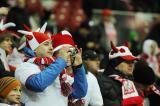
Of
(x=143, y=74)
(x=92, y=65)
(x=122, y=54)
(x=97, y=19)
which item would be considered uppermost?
(x=122, y=54)

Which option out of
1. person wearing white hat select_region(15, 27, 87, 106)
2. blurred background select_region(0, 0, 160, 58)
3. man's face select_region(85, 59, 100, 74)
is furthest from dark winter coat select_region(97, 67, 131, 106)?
blurred background select_region(0, 0, 160, 58)

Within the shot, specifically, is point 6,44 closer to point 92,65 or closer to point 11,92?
point 92,65

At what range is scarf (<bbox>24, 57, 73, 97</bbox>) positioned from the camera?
7268mm

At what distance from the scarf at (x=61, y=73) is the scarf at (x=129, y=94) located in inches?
49.4

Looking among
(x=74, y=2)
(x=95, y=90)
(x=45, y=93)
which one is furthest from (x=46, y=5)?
(x=45, y=93)

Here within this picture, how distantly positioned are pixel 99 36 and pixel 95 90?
18.1ft

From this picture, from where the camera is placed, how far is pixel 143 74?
9492mm

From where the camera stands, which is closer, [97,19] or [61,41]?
[61,41]

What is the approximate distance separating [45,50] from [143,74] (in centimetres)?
251

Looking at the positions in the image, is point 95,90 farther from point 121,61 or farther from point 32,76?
point 32,76

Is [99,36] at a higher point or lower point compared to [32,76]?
lower

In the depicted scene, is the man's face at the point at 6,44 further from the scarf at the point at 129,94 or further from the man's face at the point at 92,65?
the scarf at the point at 129,94

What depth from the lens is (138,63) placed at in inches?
380

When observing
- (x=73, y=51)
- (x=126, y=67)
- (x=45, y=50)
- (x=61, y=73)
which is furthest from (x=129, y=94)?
(x=45, y=50)
